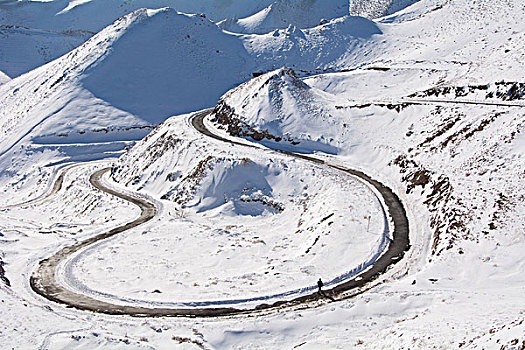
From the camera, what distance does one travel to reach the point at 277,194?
30.2 meters

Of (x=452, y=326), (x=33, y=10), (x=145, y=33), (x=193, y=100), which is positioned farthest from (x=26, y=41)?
(x=452, y=326)

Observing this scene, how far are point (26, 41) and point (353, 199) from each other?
111m

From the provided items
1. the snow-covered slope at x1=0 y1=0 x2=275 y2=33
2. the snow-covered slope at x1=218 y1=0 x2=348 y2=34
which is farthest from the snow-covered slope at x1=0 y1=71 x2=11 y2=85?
the snow-covered slope at x1=0 y1=0 x2=275 y2=33

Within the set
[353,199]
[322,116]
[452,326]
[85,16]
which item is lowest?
[452,326]

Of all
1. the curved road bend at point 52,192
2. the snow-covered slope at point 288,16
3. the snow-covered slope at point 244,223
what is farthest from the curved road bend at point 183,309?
the snow-covered slope at point 288,16

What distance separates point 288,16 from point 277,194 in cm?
11151

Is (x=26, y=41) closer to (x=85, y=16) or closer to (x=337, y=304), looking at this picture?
(x=85, y=16)

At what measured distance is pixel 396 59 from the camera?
65.9 metres

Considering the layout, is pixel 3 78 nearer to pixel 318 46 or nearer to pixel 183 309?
pixel 318 46

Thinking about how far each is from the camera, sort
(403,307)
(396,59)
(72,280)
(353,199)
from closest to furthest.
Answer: (403,307) < (72,280) < (353,199) < (396,59)

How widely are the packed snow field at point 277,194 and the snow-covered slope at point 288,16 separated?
5320 centimetres

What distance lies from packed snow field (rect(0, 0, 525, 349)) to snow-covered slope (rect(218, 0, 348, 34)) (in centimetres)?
5320

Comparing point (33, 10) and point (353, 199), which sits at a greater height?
point (33, 10)

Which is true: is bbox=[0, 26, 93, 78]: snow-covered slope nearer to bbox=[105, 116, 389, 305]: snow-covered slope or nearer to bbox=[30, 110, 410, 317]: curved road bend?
bbox=[105, 116, 389, 305]: snow-covered slope
